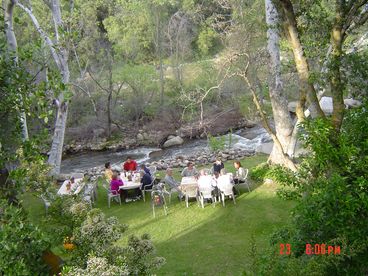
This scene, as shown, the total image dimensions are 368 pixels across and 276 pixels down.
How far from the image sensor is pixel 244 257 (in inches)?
275

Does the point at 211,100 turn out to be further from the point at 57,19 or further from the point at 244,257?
the point at 244,257

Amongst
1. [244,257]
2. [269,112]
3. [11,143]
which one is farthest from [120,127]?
[11,143]

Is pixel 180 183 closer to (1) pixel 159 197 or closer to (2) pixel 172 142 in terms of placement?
(1) pixel 159 197

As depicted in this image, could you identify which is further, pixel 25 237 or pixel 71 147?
pixel 71 147

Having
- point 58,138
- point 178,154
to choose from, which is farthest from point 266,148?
point 58,138

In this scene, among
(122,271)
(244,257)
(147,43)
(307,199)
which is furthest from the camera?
(147,43)

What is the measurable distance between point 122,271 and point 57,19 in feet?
38.4

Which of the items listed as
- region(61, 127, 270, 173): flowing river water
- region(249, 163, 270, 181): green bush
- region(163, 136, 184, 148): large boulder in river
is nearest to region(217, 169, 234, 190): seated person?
region(249, 163, 270, 181): green bush

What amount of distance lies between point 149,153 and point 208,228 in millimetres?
12628

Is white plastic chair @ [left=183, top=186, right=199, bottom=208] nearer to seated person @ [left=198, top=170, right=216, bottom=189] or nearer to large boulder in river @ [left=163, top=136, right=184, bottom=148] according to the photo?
seated person @ [left=198, top=170, right=216, bottom=189]

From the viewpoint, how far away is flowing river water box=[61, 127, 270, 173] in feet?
63.4
